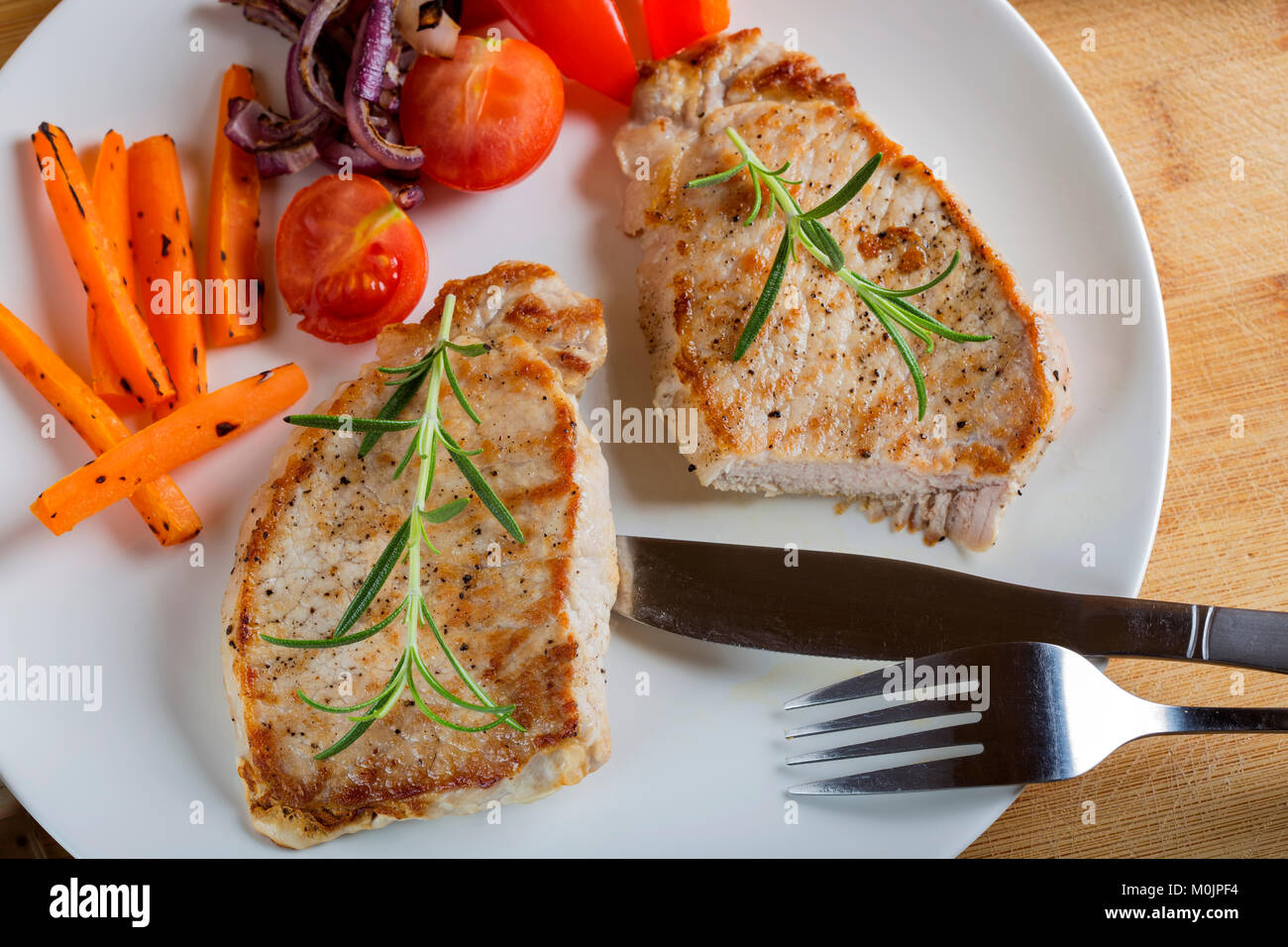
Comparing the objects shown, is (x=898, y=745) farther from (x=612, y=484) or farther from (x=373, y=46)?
(x=373, y=46)

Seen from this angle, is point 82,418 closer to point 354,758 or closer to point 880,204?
point 354,758

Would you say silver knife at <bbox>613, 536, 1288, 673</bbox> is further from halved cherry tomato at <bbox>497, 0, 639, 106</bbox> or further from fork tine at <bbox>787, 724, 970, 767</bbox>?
halved cherry tomato at <bbox>497, 0, 639, 106</bbox>

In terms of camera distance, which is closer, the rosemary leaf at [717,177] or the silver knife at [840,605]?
the rosemary leaf at [717,177]

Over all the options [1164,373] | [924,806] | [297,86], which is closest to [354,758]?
[924,806]

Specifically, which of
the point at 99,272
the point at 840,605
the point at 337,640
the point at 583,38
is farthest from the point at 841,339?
the point at 99,272

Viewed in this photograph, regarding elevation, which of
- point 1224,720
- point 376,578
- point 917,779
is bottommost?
point 917,779

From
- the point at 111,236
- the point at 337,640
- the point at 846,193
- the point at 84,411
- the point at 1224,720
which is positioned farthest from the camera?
the point at 111,236

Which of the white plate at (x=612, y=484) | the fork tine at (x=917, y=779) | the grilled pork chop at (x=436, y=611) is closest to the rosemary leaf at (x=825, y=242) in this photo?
the white plate at (x=612, y=484)

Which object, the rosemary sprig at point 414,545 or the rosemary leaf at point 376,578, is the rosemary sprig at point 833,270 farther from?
the rosemary leaf at point 376,578

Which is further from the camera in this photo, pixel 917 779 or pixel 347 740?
pixel 917 779
